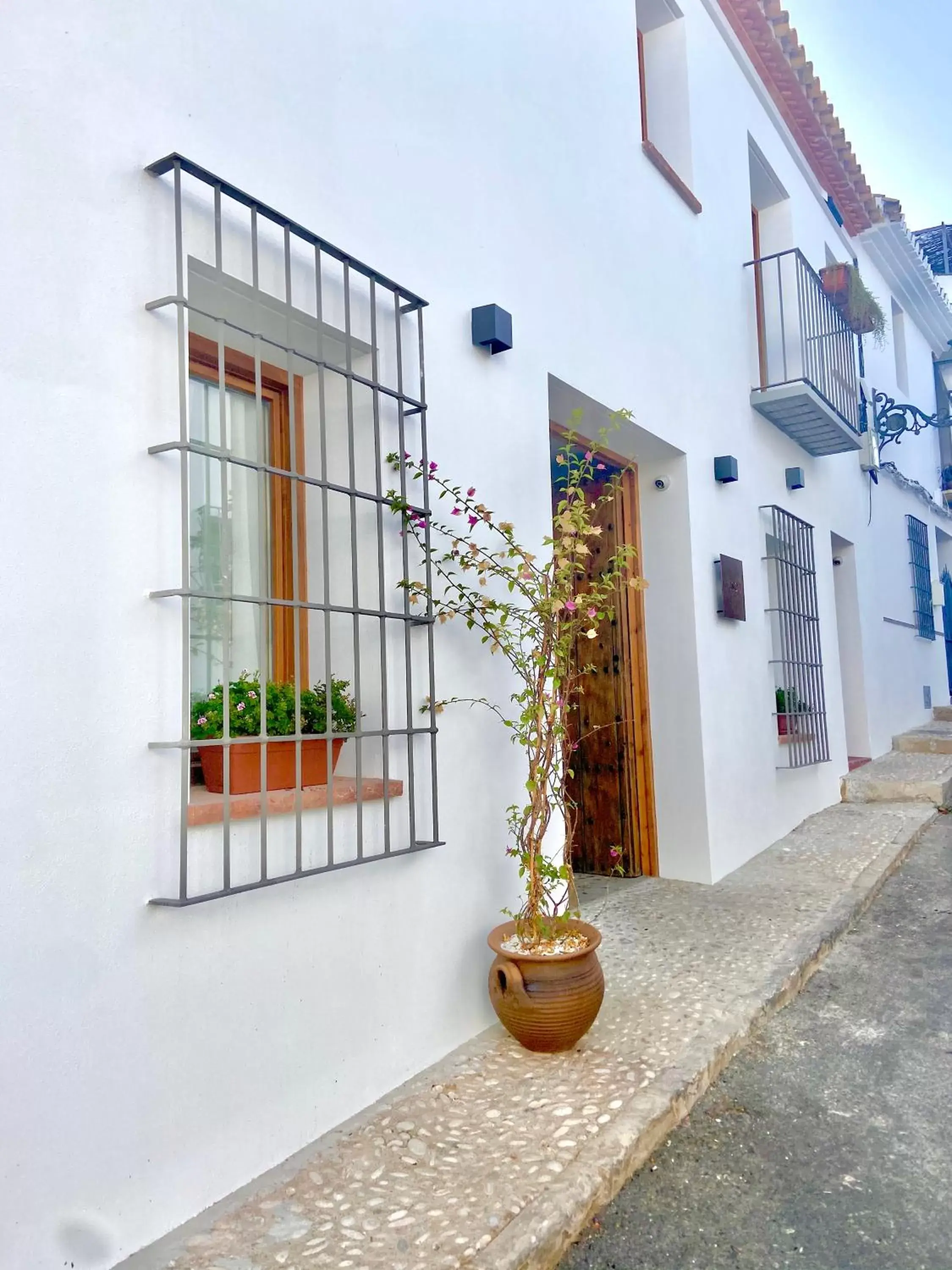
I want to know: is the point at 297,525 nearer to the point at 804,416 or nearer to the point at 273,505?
the point at 273,505

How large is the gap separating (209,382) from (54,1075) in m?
1.77

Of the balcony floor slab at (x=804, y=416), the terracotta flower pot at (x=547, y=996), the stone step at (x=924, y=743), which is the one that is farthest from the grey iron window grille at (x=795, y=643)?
the terracotta flower pot at (x=547, y=996)

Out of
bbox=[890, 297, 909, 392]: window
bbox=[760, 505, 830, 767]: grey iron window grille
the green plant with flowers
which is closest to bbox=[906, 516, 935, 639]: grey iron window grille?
bbox=[890, 297, 909, 392]: window

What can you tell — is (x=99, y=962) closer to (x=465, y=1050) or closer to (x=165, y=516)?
(x=165, y=516)

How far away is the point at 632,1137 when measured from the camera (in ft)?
7.44

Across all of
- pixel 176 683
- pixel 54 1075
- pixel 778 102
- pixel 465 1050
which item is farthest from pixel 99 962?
pixel 778 102

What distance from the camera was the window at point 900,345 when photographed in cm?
1093

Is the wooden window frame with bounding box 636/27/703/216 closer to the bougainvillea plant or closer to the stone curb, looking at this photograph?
the bougainvillea plant

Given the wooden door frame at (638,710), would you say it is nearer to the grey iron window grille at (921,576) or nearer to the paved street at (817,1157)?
the paved street at (817,1157)

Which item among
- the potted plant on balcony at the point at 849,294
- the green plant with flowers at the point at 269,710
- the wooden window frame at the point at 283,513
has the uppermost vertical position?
the potted plant on balcony at the point at 849,294

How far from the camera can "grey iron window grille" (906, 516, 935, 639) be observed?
1080 centimetres

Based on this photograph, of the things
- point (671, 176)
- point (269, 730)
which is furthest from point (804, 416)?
point (269, 730)

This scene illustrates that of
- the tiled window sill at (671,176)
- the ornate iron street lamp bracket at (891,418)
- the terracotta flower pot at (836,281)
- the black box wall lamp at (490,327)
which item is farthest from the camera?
the ornate iron street lamp bracket at (891,418)

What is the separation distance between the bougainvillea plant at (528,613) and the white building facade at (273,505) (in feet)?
0.31
